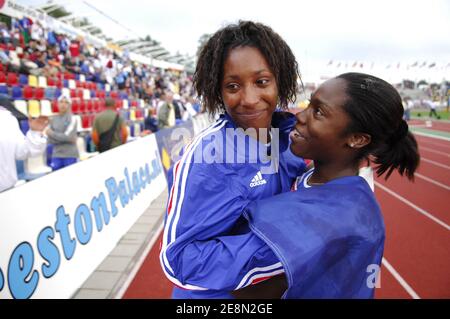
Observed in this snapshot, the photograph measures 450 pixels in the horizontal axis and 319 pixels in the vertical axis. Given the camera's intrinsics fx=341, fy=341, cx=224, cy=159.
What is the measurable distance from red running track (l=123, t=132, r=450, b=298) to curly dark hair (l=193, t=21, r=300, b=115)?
235cm

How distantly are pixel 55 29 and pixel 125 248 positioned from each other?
12.4 m

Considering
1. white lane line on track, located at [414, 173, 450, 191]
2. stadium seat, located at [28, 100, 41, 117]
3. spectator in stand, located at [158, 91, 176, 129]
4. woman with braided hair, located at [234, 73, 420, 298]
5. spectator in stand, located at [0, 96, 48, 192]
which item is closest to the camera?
woman with braided hair, located at [234, 73, 420, 298]

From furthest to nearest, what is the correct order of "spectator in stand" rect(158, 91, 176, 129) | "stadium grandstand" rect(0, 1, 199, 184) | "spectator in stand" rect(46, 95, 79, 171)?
1. "spectator in stand" rect(158, 91, 176, 129)
2. "stadium grandstand" rect(0, 1, 199, 184)
3. "spectator in stand" rect(46, 95, 79, 171)

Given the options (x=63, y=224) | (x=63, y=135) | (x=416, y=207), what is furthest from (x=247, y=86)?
(x=416, y=207)

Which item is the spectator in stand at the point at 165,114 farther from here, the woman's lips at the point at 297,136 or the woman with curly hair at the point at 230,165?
the woman's lips at the point at 297,136

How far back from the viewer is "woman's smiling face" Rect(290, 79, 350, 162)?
1.11 m

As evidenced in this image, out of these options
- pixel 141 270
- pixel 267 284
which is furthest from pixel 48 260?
pixel 267 284

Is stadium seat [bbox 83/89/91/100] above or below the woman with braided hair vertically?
above

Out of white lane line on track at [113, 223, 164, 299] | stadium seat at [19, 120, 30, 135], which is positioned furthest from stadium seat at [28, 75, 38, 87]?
white lane line on track at [113, 223, 164, 299]

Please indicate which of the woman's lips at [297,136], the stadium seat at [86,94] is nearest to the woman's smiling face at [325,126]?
the woman's lips at [297,136]

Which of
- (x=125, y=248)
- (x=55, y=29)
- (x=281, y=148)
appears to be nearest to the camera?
A: (x=281, y=148)

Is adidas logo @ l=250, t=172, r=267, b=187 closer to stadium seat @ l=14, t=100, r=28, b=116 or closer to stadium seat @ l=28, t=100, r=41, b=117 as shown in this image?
stadium seat @ l=14, t=100, r=28, b=116

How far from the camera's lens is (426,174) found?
857 cm
